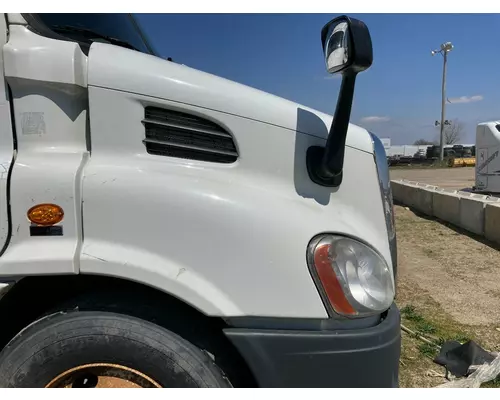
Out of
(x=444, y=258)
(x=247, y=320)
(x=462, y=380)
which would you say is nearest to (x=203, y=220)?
(x=247, y=320)

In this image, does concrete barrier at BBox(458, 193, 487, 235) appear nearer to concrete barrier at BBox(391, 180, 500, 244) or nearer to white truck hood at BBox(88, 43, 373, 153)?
concrete barrier at BBox(391, 180, 500, 244)

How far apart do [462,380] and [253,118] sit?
94.9 inches

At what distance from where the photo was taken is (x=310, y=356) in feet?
5.87

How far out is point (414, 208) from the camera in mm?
11922

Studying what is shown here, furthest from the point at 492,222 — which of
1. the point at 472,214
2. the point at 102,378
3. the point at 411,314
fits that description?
the point at 102,378

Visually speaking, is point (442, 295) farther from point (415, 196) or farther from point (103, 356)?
point (415, 196)

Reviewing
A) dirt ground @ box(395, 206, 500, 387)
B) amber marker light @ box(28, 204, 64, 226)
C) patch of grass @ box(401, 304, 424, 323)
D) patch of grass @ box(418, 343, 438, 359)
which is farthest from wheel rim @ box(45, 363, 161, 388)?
patch of grass @ box(401, 304, 424, 323)

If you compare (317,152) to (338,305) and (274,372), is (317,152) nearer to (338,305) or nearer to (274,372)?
(338,305)

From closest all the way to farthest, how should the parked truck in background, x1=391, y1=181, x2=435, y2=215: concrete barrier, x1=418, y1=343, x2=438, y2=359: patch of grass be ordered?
x1=418, y1=343, x2=438, y2=359: patch of grass, x1=391, y1=181, x2=435, y2=215: concrete barrier, the parked truck in background

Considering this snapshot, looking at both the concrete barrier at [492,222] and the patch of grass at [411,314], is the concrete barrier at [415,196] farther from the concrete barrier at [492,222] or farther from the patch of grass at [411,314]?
the patch of grass at [411,314]

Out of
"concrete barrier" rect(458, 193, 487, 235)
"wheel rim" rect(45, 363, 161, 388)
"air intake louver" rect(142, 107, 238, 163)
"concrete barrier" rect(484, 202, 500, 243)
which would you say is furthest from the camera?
"concrete barrier" rect(458, 193, 487, 235)

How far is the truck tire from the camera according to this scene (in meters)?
1.76

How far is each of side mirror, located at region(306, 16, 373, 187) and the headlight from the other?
295 millimetres

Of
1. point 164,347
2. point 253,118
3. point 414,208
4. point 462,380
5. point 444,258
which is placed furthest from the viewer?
point 414,208
